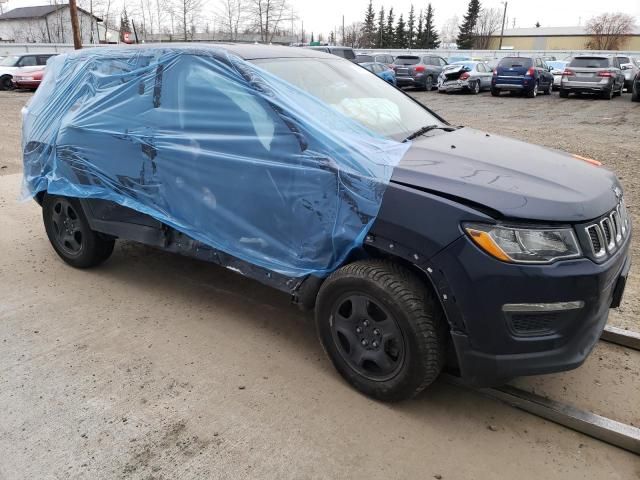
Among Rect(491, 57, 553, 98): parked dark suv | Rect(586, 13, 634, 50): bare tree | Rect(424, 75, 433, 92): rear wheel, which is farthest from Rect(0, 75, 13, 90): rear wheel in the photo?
Rect(586, 13, 634, 50): bare tree

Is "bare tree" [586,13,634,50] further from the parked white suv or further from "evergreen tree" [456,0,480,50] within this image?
the parked white suv

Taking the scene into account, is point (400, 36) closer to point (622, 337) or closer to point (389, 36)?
point (389, 36)

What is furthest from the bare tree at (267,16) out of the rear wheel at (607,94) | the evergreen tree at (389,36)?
the rear wheel at (607,94)

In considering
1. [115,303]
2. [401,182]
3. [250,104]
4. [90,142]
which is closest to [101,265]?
[115,303]

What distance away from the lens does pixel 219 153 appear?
327 centimetres

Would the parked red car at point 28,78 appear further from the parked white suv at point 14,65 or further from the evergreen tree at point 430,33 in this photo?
the evergreen tree at point 430,33

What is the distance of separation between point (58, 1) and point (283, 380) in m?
78.1

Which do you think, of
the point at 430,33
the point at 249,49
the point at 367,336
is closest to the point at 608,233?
the point at 367,336

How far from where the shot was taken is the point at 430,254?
249 cm

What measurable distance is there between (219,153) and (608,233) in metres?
2.16

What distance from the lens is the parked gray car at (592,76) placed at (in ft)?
63.6

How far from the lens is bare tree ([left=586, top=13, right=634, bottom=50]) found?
2687 inches

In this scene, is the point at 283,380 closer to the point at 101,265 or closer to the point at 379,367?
the point at 379,367

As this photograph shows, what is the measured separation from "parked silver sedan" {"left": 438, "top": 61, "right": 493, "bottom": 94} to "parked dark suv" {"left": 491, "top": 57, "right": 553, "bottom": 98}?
128cm
